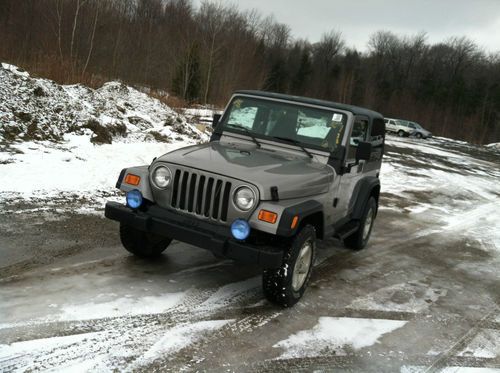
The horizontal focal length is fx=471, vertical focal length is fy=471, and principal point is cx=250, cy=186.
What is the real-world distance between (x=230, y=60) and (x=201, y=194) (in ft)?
157

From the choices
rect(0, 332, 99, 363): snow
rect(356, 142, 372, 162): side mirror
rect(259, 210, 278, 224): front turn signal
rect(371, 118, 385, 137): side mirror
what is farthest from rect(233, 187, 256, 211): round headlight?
rect(371, 118, 385, 137): side mirror

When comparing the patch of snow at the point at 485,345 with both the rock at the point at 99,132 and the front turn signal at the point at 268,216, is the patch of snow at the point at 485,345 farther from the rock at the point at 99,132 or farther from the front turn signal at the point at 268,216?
the rock at the point at 99,132

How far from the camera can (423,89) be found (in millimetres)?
78125

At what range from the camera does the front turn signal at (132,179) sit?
4.67 m

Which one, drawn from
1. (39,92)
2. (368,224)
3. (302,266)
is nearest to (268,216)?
(302,266)

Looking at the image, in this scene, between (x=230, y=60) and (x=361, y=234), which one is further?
(x=230, y=60)

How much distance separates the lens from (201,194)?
4.38m

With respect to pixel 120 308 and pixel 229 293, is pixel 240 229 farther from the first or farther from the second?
pixel 120 308

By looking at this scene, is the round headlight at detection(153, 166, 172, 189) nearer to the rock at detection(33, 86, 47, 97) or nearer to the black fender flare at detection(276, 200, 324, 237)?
the black fender flare at detection(276, 200, 324, 237)

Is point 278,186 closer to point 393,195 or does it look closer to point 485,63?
point 393,195

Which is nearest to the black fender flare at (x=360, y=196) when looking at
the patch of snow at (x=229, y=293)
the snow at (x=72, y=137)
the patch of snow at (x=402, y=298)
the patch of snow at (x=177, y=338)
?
the patch of snow at (x=402, y=298)

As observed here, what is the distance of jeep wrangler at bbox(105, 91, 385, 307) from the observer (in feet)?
13.7

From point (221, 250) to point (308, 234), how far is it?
0.90 meters

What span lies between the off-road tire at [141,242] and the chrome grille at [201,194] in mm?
937
